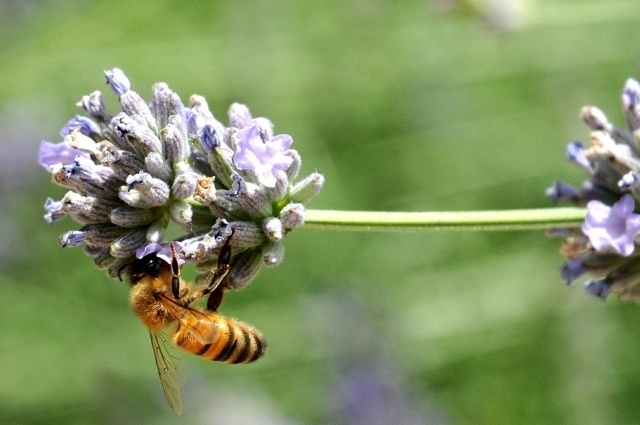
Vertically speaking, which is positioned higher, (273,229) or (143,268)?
(143,268)

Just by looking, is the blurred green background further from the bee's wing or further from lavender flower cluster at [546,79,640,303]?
the bee's wing

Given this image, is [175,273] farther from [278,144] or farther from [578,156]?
[578,156]

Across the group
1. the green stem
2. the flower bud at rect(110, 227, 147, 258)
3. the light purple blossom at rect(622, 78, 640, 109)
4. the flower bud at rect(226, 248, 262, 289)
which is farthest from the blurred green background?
the flower bud at rect(110, 227, 147, 258)

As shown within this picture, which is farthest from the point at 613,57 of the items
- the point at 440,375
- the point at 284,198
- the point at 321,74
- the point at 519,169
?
the point at 284,198

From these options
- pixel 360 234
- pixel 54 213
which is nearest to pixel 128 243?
pixel 54 213

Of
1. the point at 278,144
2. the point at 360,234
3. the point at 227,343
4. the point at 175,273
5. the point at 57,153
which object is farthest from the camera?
the point at 360,234

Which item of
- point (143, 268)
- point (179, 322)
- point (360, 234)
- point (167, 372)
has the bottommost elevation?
point (167, 372)
